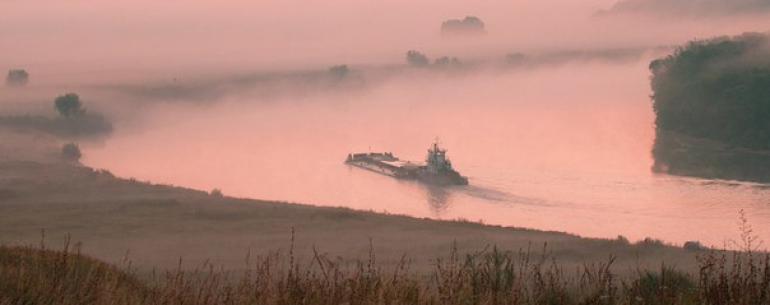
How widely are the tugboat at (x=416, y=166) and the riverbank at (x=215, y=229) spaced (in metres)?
21.0

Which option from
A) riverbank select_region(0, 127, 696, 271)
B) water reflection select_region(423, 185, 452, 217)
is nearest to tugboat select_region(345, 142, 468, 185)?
water reflection select_region(423, 185, 452, 217)

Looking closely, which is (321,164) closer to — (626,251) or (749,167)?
(749,167)

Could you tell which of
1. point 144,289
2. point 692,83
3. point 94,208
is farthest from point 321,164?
point 144,289

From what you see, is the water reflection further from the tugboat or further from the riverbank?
the riverbank

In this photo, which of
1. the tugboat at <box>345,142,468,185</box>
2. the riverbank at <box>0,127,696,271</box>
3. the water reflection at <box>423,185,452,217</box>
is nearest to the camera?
the riverbank at <box>0,127,696,271</box>

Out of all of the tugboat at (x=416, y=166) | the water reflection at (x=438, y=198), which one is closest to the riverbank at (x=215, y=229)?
the water reflection at (x=438, y=198)

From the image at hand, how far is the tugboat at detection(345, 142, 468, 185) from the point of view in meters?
64.9

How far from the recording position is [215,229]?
35.9m

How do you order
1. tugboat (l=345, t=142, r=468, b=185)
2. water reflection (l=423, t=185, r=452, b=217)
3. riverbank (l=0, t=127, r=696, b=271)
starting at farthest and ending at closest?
1. tugboat (l=345, t=142, r=468, b=185)
2. water reflection (l=423, t=185, r=452, b=217)
3. riverbank (l=0, t=127, r=696, b=271)

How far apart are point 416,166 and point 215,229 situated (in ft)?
110

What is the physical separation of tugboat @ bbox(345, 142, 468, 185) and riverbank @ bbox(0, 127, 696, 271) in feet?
69.0

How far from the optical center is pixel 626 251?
1145 inches

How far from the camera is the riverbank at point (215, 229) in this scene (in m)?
25.6

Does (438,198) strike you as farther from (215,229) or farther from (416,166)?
(215,229)
